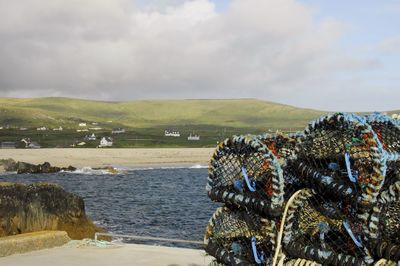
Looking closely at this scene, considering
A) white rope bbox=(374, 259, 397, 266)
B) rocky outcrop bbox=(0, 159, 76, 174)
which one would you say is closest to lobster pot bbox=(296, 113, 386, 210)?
white rope bbox=(374, 259, 397, 266)

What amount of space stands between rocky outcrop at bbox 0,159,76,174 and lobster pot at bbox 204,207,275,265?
57.3 metres

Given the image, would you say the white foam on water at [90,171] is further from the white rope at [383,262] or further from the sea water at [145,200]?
the white rope at [383,262]

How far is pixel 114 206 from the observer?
115ft

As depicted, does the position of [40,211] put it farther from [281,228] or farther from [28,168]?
[28,168]

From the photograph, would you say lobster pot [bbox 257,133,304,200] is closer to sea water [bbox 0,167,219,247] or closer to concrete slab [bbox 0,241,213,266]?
concrete slab [bbox 0,241,213,266]

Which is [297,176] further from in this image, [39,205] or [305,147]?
[39,205]

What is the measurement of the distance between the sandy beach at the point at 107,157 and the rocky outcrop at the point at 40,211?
188ft

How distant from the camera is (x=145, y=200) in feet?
129

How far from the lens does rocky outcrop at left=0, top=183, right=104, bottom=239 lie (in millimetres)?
12234

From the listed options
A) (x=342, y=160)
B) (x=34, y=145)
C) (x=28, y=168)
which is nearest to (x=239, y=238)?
(x=342, y=160)

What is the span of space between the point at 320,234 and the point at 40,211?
829 centimetres

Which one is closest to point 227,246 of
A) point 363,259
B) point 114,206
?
point 363,259

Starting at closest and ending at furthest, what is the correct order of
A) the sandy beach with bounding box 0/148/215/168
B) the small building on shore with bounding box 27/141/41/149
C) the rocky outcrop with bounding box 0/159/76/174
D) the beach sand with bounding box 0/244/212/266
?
the beach sand with bounding box 0/244/212/266
the rocky outcrop with bounding box 0/159/76/174
the sandy beach with bounding box 0/148/215/168
the small building on shore with bounding box 27/141/41/149

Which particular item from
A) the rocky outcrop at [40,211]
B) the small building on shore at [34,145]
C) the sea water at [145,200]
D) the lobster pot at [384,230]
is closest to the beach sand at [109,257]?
the rocky outcrop at [40,211]
